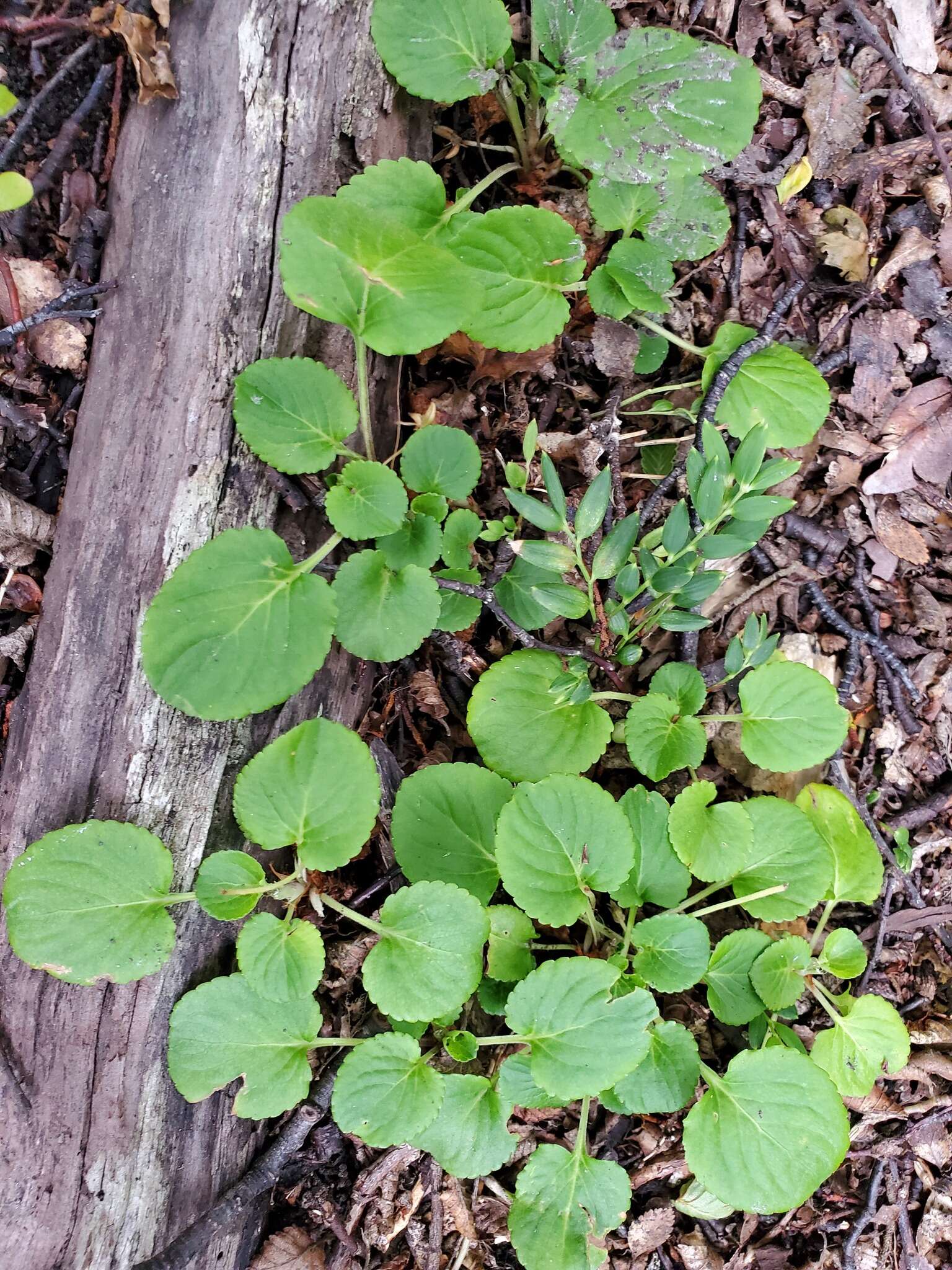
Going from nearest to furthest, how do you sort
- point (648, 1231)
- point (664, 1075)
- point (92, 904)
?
point (92, 904) < point (664, 1075) < point (648, 1231)

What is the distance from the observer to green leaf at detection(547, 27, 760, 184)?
7.20 feet

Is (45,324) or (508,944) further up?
(45,324)

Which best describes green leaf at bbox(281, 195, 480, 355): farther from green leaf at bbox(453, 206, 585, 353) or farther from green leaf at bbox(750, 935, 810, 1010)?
green leaf at bbox(750, 935, 810, 1010)

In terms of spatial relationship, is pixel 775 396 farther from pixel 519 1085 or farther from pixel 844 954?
pixel 519 1085

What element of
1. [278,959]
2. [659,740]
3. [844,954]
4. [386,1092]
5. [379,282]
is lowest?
[844,954]

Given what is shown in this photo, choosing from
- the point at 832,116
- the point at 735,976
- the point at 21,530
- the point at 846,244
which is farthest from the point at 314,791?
the point at 832,116

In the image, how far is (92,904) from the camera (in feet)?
Result: 6.46

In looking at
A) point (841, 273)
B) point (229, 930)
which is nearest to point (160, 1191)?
point (229, 930)

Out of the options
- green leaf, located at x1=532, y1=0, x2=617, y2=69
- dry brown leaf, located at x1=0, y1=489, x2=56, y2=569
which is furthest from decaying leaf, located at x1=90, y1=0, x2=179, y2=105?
dry brown leaf, located at x1=0, y1=489, x2=56, y2=569

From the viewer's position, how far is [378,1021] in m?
2.36

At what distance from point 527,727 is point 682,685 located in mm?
452

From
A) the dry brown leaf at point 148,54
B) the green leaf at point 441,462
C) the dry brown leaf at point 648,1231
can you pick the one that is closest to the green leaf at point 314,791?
the green leaf at point 441,462

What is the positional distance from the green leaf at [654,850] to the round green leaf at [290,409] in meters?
1.24

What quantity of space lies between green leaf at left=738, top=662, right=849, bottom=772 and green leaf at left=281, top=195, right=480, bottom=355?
1.30 meters
